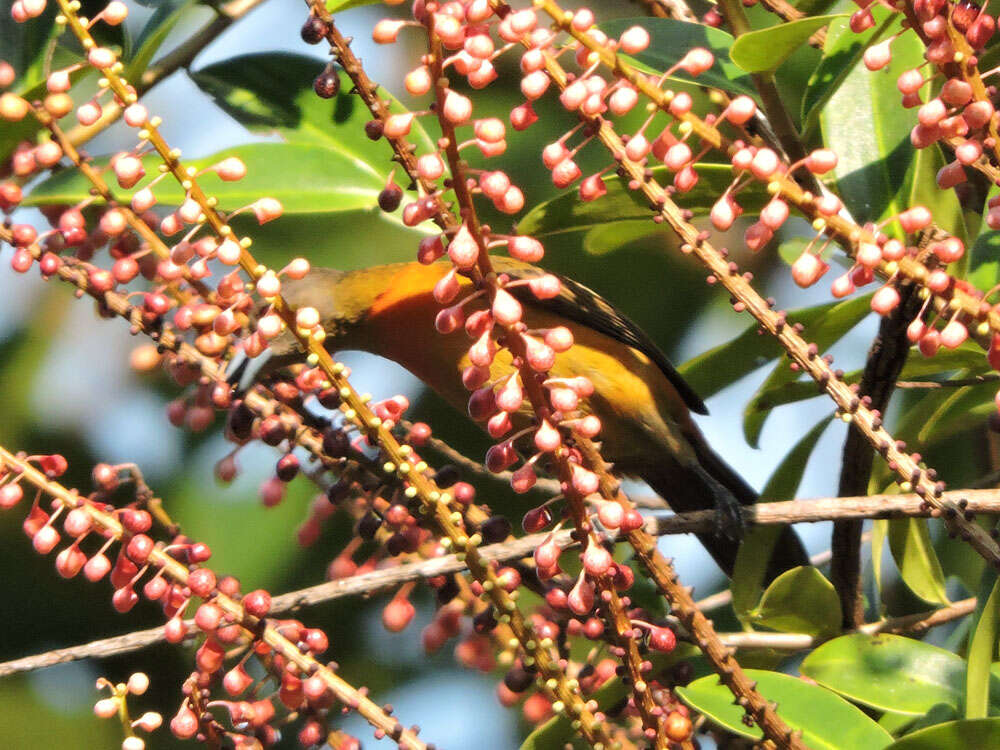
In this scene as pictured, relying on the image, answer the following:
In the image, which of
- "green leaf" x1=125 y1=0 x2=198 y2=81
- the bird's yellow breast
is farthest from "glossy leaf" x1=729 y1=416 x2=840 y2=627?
"green leaf" x1=125 y1=0 x2=198 y2=81

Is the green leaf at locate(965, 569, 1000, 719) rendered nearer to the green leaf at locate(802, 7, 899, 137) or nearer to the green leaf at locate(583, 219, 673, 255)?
the green leaf at locate(802, 7, 899, 137)

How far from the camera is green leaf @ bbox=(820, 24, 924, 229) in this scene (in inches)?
83.2

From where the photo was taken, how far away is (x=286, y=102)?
8.70ft

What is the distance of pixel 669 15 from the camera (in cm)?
241

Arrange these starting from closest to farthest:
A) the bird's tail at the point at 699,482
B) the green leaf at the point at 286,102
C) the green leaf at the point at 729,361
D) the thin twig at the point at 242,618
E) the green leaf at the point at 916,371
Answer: the thin twig at the point at 242,618
the green leaf at the point at 916,371
the green leaf at the point at 729,361
the green leaf at the point at 286,102
the bird's tail at the point at 699,482

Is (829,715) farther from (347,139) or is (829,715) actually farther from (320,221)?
(320,221)

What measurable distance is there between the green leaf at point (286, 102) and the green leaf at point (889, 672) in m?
1.37

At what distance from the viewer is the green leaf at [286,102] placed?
2633 millimetres

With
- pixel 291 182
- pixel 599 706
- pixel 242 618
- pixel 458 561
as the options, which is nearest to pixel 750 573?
pixel 599 706

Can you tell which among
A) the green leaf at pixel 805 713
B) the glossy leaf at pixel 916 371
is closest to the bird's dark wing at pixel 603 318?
the glossy leaf at pixel 916 371

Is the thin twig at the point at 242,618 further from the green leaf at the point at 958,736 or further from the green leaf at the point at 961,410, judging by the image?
the green leaf at the point at 961,410

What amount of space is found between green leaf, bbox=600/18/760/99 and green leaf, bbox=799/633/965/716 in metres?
0.94

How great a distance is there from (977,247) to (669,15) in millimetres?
797

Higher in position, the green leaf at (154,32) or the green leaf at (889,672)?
the green leaf at (154,32)
